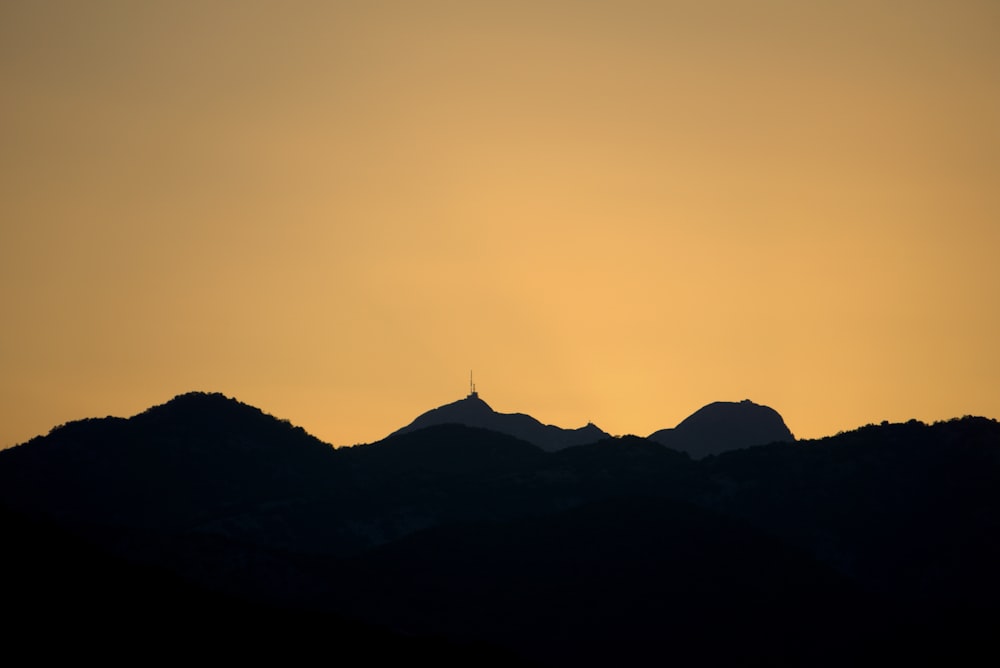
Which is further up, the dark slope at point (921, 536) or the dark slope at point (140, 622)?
the dark slope at point (921, 536)

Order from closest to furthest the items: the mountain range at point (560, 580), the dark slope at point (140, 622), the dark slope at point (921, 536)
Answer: the dark slope at point (140, 622)
the mountain range at point (560, 580)
the dark slope at point (921, 536)

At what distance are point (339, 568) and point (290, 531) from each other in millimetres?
43698

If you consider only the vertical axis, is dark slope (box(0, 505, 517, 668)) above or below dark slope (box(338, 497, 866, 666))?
below

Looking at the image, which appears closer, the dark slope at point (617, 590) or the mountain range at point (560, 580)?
the mountain range at point (560, 580)

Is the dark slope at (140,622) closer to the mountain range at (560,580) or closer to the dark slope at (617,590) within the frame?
the mountain range at (560,580)

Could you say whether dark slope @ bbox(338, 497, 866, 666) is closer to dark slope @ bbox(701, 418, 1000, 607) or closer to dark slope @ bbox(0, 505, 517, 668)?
dark slope @ bbox(701, 418, 1000, 607)

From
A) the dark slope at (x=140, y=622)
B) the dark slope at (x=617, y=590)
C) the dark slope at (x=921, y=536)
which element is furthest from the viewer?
the dark slope at (x=921, y=536)

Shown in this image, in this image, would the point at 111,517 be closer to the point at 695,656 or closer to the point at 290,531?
the point at 290,531

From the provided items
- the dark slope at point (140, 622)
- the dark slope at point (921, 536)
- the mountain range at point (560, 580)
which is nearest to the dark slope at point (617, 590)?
the mountain range at point (560, 580)

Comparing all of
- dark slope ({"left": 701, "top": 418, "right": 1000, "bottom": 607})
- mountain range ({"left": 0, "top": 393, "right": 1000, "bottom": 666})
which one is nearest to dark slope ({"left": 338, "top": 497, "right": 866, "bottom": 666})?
mountain range ({"left": 0, "top": 393, "right": 1000, "bottom": 666})

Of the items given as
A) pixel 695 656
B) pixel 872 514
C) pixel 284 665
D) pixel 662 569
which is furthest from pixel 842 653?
pixel 284 665

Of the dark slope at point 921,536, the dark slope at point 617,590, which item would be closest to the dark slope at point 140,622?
the dark slope at point 617,590

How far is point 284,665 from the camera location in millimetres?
83312

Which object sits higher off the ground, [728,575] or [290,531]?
[290,531]
